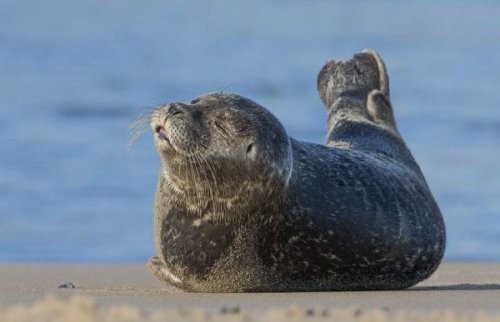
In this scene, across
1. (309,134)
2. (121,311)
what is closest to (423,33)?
(309,134)

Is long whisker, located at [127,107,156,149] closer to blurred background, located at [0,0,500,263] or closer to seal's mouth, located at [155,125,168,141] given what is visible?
seal's mouth, located at [155,125,168,141]

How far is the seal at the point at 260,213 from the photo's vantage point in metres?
8.35

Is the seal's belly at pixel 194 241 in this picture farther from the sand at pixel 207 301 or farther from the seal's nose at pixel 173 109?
the seal's nose at pixel 173 109

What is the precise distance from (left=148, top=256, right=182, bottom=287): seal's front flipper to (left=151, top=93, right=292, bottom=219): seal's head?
0.36 metres

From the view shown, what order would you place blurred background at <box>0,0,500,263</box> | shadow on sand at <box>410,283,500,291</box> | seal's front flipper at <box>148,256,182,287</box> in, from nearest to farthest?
1. seal's front flipper at <box>148,256,182,287</box>
2. shadow on sand at <box>410,283,500,291</box>
3. blurred background at <box>0,0,500,263</box>

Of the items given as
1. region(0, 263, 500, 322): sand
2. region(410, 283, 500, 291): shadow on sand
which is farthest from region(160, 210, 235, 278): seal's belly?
region(410, 283, 500, 291): shadow on sand

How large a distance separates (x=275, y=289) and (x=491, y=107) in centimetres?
1338

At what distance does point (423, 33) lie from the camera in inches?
1268

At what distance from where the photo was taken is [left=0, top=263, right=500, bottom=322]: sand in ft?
21.2

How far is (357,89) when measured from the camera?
38.1 ft

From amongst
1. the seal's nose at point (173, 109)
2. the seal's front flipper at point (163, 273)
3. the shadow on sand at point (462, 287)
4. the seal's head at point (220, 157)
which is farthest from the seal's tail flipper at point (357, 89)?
the seal's nose at point (173, 109)

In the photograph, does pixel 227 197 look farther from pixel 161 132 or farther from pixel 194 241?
pixel 161 132

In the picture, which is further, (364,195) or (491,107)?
(491,107)

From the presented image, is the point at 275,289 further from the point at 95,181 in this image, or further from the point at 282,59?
the point at 282,59
